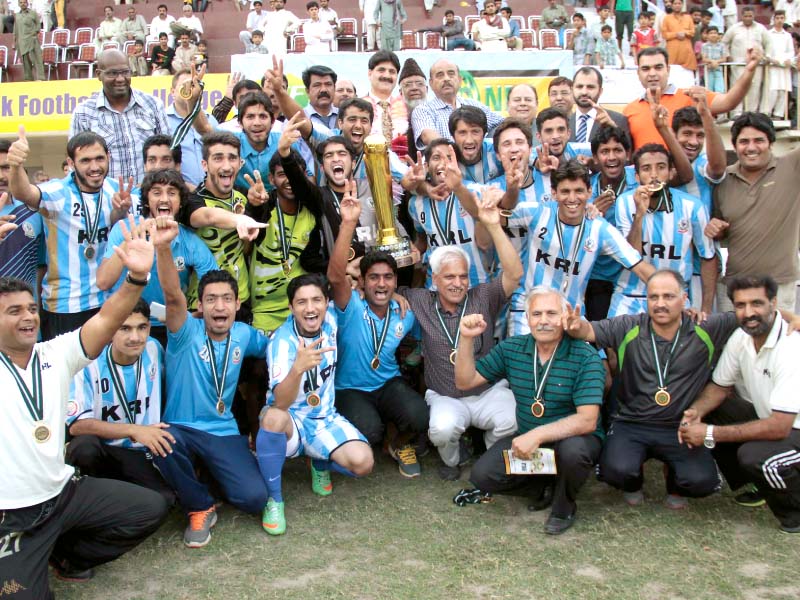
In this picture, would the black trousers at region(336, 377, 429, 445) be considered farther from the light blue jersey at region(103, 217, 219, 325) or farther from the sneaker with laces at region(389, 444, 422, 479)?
the light blue jersey at region(103, 217, 219, 325)

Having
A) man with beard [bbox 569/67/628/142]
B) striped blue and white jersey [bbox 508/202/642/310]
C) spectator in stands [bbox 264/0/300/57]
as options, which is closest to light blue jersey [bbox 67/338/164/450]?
striped blue and white jersey [bbox 508/202/642/310]

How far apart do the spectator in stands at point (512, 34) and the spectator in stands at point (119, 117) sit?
36.6 feet

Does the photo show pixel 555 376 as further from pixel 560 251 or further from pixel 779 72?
pixel 779 72

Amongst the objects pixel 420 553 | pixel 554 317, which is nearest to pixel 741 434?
pixel 554 317

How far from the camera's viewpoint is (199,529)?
4.29 meters

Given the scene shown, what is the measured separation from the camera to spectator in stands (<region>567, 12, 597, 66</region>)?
15406 mm

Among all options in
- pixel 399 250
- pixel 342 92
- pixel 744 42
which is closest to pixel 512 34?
pixel 744 42

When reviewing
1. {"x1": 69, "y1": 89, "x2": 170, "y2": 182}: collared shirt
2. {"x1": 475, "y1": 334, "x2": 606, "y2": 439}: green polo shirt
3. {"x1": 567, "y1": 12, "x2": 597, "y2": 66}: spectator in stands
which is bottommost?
{"x1": 475, "y1": 334, "x2": 606, "y2": 439}: green polo shirt

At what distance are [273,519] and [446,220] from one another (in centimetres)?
241

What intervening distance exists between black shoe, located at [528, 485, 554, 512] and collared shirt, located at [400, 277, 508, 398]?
0.83 metres

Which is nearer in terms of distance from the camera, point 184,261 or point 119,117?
point 184,261

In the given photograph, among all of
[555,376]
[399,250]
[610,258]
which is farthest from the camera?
[610,258]

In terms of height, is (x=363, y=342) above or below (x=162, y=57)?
below

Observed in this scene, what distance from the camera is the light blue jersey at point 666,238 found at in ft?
17.4
